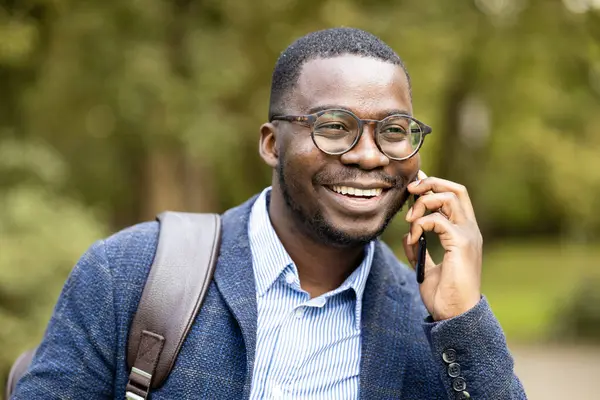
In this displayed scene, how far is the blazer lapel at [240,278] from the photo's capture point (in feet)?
7.88

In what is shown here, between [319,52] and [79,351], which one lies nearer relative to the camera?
[79,351]

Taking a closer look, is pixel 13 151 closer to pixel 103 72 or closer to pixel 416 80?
pixel 103 72

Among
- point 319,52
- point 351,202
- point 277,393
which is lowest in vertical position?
point 277,393

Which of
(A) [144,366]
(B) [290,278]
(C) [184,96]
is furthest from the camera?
(C) [184,96]

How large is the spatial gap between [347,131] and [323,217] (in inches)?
12.6

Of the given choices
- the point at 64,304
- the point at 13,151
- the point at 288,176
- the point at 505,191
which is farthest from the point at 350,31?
the point at 505,191

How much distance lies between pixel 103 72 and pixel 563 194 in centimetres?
1333

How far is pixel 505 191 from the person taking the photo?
3120cm

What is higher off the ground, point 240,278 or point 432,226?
point 432,226

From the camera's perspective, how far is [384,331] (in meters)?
2.66

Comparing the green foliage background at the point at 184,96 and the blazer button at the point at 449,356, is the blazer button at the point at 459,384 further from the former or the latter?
the green foliage background at the point at 184,96

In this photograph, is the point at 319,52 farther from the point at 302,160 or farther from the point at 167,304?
the point at 167,304

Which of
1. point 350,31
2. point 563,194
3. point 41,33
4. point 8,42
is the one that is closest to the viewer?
point 350,31

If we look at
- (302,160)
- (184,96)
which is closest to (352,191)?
(302,160)
